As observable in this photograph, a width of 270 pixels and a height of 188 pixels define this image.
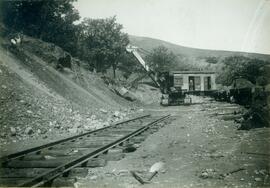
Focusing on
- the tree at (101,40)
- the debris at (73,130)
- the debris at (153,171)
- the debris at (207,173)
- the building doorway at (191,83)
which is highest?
the tree at (101,40)

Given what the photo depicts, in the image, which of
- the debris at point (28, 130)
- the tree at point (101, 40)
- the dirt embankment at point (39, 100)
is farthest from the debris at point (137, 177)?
the tree at point (101, 40)

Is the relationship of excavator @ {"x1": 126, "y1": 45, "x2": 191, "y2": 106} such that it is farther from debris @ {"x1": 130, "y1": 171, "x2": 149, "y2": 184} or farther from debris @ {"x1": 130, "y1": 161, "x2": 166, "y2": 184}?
debris @ {"x1": 130, "y1": 171, "x2": 149, "y2": 184}

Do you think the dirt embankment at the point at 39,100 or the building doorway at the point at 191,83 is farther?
the building doorway at the point at 191,83

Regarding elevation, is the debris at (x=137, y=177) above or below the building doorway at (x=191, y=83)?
below

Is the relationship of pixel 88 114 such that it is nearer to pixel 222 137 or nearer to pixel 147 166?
pixel 222 137

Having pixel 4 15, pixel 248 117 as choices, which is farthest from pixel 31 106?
pixel 4 15

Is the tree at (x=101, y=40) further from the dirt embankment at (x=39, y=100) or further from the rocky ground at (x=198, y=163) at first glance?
the rocky ground at (x=198, y=163)

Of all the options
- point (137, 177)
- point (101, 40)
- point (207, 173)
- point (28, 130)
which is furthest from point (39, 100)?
point (101, 40)
